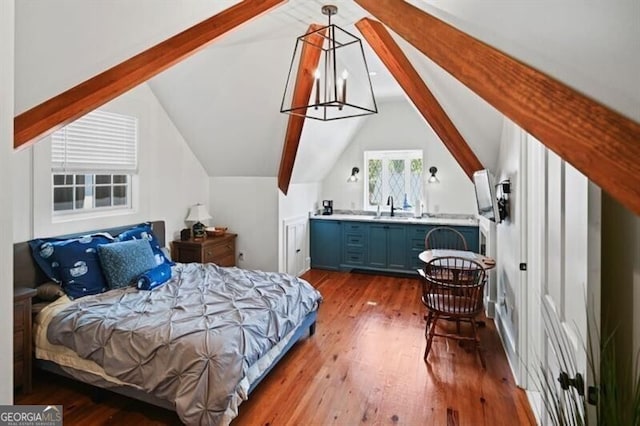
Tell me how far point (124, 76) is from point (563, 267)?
2430 mm

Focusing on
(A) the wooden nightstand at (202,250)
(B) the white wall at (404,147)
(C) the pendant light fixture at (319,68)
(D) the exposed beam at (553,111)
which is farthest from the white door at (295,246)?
(D) the exposed beam at (553,111)

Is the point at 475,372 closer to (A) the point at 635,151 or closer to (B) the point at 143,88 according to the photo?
(A) the point at 635,151

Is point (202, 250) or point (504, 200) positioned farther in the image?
point (202, 250)

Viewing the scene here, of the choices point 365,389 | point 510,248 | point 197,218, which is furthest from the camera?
point 197,218

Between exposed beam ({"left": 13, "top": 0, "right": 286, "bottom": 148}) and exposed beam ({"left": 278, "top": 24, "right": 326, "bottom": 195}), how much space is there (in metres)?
0.89

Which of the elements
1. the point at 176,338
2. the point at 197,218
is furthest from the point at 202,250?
the point at 176,338

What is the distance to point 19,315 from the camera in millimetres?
2492

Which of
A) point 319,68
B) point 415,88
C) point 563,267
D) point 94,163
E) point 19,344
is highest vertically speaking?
point 319,68

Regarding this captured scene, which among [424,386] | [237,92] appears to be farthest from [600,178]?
[237,92]

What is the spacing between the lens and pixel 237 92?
3980 millimetres

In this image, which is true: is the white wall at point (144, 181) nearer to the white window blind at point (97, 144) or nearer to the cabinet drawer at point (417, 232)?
the white window blind at point (97, 144)

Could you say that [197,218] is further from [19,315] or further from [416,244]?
[416,244]

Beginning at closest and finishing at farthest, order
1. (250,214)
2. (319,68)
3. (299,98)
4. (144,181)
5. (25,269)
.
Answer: (25,269) < (319,68) < (299,98) < (144,181) < (250,214)

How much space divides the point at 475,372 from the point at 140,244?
10.6 feet
